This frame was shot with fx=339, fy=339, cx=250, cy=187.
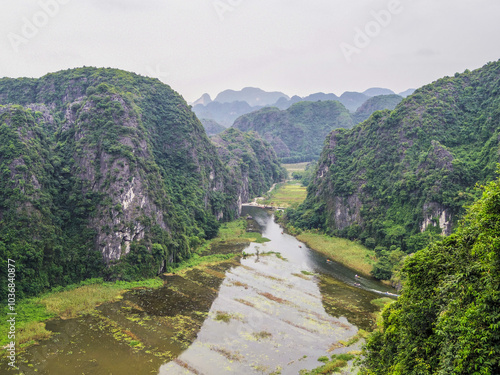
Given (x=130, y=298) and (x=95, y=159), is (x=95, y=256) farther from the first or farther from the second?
(x=95, y=159)

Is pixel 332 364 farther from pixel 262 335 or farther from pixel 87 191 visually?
pixel 87 191

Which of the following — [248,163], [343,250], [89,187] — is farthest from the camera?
[248,163]

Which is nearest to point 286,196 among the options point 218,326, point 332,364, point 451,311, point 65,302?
point 218,326

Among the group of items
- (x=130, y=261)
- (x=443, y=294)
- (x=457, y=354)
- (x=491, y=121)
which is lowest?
(x=130, y=261)

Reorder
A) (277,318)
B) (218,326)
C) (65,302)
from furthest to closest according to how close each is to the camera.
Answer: (65,302)
(277,318)
(218,326)

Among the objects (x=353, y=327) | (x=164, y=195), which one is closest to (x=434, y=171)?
(x=353, y=327)

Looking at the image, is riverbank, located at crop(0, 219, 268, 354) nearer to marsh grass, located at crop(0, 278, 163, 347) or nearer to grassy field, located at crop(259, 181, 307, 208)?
marsh grass, located at crop(0, 278, 163, 347)

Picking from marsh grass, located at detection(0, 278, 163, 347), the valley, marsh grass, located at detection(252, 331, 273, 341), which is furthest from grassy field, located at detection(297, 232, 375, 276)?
marsh grass, located at detection(0, 278, 163, 347)
